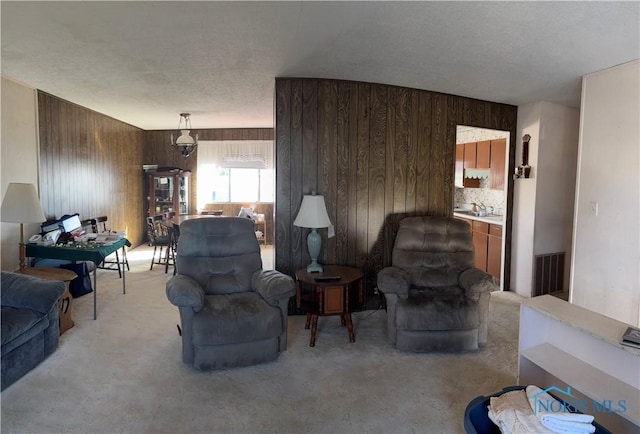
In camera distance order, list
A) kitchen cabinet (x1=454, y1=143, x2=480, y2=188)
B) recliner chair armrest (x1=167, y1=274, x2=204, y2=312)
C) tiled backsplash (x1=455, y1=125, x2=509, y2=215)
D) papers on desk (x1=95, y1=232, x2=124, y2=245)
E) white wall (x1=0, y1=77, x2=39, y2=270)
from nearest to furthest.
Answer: recliner chair armrest (x1=167, y1=274, x2=204, y2=312), white wall (x1=0, y1=77, x2=39, y2=270), papers on desk (x1=95, y1=232, x2=124, y2=245), tiled backsplash (x1=455, y1=125, x2=509, y2=215), kitchen cabinet (x1=454, y1=143, x2=480, y2=188)

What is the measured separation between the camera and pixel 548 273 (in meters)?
4.72

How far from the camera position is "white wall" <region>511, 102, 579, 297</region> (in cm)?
453

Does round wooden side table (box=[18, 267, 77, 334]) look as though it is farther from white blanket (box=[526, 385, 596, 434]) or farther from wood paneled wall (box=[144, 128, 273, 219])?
wood paneled wall (box=[144, 128, 273, 219])

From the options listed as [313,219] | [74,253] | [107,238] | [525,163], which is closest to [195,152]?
[107,238]

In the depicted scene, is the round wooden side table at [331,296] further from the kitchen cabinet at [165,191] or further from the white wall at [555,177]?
the kitchen cabinet at [165,191]

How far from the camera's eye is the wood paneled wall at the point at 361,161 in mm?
3910

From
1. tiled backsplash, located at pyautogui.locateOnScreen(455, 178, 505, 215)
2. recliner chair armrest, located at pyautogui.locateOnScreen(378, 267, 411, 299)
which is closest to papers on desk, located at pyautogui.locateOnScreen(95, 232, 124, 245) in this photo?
recliner chair armrest, located at pyautogui.locateOnScreen(378, 267, 411, 299)

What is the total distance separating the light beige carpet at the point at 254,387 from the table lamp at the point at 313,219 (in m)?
0.73

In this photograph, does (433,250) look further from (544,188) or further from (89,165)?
(89,165)

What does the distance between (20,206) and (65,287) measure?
938 mm

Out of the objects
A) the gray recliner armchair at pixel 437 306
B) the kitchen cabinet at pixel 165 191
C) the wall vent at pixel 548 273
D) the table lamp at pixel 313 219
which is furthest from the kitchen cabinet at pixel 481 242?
the kitchen cabinet at pixel 165 191

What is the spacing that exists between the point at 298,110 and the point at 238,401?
2.64 m

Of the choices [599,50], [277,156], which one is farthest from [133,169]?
[599,50]

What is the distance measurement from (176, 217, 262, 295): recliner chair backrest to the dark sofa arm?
90 cm
